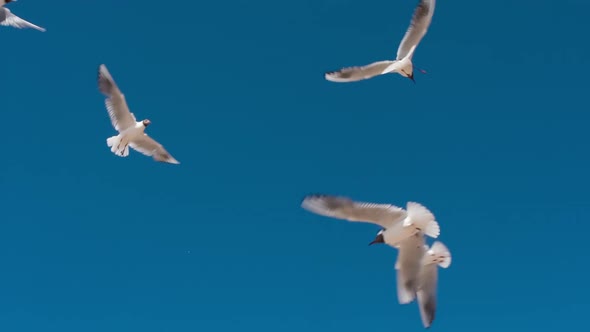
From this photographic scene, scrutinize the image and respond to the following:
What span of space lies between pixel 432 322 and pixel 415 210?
188 cm

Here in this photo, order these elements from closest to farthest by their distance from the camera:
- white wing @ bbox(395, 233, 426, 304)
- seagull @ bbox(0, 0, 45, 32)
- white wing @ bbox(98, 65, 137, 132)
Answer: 1. white wing @ bbox(395, 233, 426, 304)
2. seagull @ bbox(0, 0, 45, 32)
3. white wing @ bbox(98, 65, 137, 132)

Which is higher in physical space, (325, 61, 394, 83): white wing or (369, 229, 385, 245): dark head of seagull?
(325, 61, 394, 83): white wing

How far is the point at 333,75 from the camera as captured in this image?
10.8 m

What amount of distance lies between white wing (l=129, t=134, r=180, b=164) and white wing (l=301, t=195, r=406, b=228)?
656 cm

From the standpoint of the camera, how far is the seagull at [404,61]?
10.9 metres

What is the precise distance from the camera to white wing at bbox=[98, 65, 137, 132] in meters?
13.5

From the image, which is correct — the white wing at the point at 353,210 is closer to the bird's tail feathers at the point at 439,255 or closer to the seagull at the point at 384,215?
the seagull at the point at 384,215

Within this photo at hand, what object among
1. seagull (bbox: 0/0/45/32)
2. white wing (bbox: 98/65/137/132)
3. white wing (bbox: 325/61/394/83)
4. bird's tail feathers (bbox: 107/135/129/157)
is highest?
seagull (bbox: 0/0/45/32)

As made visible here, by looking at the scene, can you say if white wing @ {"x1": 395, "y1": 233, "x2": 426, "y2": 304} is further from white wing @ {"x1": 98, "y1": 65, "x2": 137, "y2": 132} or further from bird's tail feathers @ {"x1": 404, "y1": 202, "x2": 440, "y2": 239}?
white wing @ {"x1": 98, "y1": 65, "x2": 137, "y2": 132}

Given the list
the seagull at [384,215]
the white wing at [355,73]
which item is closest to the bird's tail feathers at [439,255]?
the seagull at [384,215]

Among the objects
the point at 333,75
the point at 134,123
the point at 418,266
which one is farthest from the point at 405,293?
the point at 134,123

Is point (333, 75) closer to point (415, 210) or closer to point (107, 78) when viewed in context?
point (415, 210)

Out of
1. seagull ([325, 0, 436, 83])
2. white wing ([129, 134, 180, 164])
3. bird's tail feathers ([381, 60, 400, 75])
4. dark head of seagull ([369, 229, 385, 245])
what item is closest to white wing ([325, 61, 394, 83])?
seagull ([325, 0, 436, 83])

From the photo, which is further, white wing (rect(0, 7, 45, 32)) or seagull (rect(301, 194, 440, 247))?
white wing (rect(0, 7, 45, 32))
